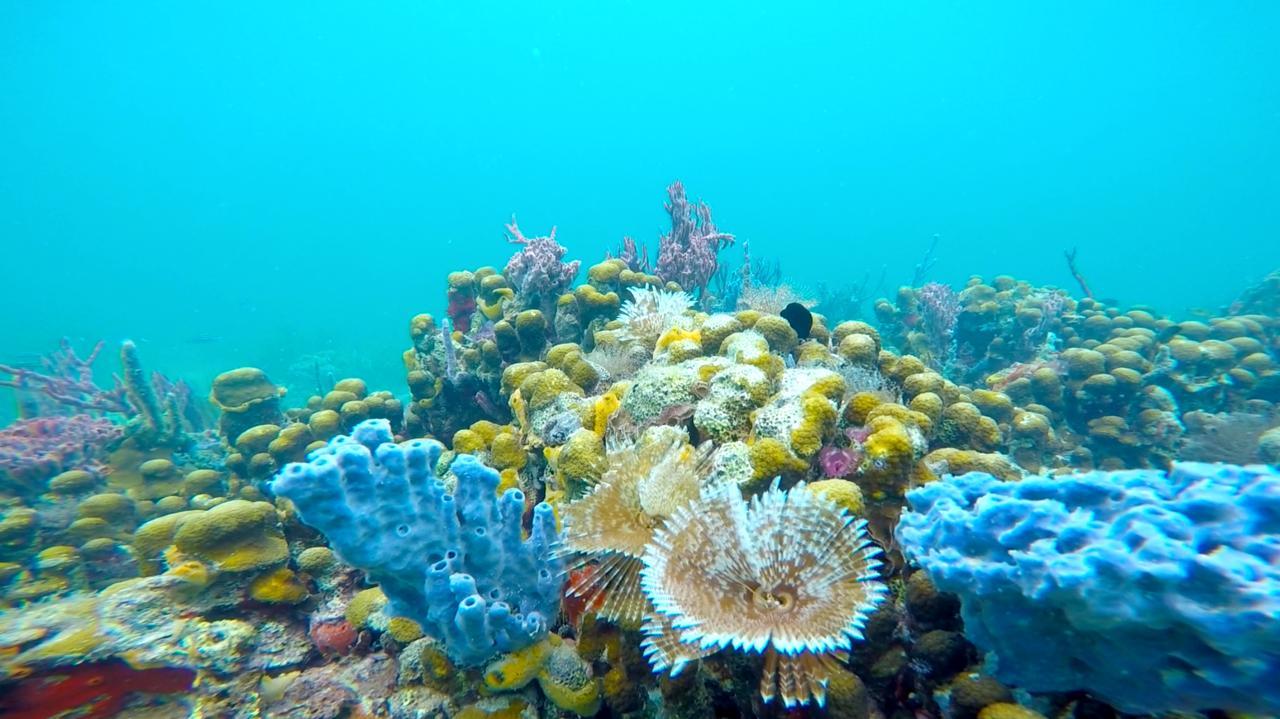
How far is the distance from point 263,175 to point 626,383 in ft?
597

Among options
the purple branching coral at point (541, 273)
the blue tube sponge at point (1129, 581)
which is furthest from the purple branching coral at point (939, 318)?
the blue tube sponge at point (1129, 581)

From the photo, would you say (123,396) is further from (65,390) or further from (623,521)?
(623,521)

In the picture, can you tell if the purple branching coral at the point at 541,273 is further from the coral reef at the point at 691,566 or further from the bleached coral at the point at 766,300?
the bleached coral at the point at 766,300

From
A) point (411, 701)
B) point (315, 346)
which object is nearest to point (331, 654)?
point (411, 701)

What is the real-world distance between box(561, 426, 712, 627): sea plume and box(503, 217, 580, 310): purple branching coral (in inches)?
180

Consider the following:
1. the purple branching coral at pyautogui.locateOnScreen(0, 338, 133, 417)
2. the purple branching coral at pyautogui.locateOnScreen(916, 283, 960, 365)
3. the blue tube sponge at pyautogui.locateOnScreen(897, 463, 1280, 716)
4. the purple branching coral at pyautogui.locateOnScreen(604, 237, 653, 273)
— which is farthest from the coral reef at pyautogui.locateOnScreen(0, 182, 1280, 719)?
the purple branching coral at pyautogui.locateOnScreen(0, 338, 133, 417)

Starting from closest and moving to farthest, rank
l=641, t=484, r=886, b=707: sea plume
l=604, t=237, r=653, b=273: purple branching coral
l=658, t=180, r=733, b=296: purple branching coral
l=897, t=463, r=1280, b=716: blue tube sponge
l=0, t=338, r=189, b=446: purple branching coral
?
l=897, t=463, r=1280, b=716: blue tube sponge → l=641, t=484, r=886, b=707: sea plume → l=0, t=338, r=189, b=446: purple branching coral → l=658, t=180, r=733, b=296: purple branching coral → l=604, t=237, r=653, b=273: purple branching coral

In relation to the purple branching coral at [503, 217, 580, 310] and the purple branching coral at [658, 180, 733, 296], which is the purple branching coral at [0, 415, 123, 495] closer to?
the purple branching coral at [503, 217, 580, 310]

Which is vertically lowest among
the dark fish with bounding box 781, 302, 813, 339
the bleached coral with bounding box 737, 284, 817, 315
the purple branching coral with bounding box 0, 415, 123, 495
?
the purple branching coral with bounding box 0, 415, 123, 495

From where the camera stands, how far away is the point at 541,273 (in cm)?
709

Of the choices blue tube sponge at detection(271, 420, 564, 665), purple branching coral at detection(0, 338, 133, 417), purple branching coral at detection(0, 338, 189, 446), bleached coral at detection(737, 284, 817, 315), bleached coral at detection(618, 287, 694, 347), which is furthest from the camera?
purple branching coral at detection(0, 338, 133, 417)

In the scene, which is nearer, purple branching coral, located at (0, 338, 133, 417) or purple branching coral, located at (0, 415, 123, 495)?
purple branching coral, located at (0, 415, 123, 495)

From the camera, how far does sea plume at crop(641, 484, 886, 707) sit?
7.03 feet

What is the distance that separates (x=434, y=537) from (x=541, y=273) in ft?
15.9
